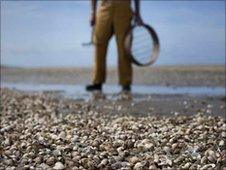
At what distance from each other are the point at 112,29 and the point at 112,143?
7402 mm

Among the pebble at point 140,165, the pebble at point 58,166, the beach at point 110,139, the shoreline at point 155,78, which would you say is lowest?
the shoreline at point 155,78

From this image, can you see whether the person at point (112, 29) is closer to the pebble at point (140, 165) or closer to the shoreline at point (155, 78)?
the shoreline at point (155, 78)

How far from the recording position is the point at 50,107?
1048 centimetres

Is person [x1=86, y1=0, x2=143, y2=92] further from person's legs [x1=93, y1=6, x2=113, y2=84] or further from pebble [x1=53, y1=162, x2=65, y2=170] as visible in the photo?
pebble [x1=53, y1=162, x2=65, y2=170]

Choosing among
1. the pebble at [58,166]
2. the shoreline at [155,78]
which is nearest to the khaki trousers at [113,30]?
the shoreline at [155,78]

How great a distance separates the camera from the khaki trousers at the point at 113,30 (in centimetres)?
1260

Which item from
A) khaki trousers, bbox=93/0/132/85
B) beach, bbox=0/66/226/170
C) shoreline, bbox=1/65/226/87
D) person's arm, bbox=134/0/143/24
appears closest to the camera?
beach, bbox=0/66/226/170

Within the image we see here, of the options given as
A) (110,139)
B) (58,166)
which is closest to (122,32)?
(110,139)

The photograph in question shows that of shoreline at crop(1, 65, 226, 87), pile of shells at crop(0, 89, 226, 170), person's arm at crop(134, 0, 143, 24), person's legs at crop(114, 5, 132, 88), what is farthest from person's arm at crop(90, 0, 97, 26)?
shoreline at crop(1, 65, 226, 87)

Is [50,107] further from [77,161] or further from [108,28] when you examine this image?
Result: [77,161]

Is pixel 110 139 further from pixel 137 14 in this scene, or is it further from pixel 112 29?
pixel 112 29

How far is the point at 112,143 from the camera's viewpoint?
5.81 m

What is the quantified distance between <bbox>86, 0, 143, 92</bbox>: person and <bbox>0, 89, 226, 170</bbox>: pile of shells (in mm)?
4431

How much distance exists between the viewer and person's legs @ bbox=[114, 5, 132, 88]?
41.3 ft
